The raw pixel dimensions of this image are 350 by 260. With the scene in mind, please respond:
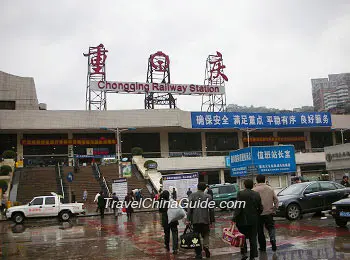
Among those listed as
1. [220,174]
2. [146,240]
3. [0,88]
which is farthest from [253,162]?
[0,88]

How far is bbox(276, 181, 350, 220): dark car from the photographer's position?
51.3 feet

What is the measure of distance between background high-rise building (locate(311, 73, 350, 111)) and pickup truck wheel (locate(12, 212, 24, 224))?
9310cm

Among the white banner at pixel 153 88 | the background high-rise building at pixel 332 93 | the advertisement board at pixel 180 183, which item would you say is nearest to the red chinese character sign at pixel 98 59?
the white banner at pixel 153 88

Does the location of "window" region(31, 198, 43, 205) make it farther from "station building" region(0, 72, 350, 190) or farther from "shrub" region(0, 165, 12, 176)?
"station building" region(0, 72, 350, 190)

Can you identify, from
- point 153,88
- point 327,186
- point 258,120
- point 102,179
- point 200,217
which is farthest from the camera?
point 258,120

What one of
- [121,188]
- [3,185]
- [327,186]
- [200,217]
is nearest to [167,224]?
[200,217]

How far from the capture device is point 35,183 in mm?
35719

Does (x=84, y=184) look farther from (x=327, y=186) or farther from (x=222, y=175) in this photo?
(x=327, y=186)

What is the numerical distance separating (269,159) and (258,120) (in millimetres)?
30179

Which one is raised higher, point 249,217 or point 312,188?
point 312,188

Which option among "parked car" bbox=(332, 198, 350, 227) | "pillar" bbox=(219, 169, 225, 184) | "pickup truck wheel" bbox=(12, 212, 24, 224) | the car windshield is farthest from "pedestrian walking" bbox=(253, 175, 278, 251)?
"pillar" bbox=(219, 169, 225, 184)

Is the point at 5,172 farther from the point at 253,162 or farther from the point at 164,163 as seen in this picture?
the point at 253,162

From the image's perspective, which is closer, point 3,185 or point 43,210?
point 43,210

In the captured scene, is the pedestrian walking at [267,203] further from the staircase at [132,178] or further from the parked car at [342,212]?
the staircase at [132,178]
